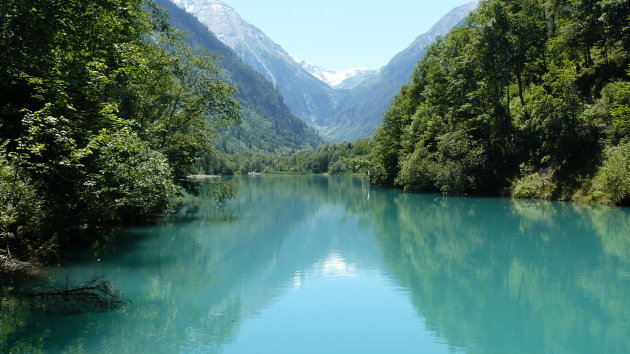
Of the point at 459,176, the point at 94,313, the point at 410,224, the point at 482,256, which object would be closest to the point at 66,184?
the point at 94,313

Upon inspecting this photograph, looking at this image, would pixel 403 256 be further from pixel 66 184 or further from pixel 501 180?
pixel 501 180

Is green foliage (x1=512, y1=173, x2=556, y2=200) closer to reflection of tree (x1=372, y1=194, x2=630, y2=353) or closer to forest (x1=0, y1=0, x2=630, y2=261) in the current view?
forest (x1=0, y1=0, x2=630, y2=261)

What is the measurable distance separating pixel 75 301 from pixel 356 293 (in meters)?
8.04

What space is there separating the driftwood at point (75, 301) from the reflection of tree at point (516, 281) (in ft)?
27.6

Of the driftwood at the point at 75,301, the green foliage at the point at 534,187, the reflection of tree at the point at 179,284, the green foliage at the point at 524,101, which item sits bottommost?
the reflection of tree at the point at 179,284

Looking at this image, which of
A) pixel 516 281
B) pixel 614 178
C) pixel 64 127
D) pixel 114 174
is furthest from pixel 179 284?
pixel 614 178

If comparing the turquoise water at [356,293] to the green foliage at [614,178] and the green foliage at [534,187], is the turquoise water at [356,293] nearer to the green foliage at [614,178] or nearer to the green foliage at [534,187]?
the green foliage at [614,178]

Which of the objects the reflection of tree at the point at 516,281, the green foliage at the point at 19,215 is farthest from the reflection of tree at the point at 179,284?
the reflection of tree at the point at 516,281

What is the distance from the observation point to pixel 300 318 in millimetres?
11195

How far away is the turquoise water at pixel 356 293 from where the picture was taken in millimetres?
9234

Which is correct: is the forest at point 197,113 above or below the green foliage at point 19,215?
above

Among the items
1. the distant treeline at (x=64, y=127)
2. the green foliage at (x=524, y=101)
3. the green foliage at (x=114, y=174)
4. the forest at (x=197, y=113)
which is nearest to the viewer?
the distant treeline at (x=64, y=127)

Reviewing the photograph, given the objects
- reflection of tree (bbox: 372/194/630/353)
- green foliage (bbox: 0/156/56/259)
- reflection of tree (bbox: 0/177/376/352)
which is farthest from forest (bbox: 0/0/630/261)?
reflection of tree (bbox: 372/194/630/353)

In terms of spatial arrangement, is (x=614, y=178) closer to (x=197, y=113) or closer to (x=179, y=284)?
(x=197, y=113)
